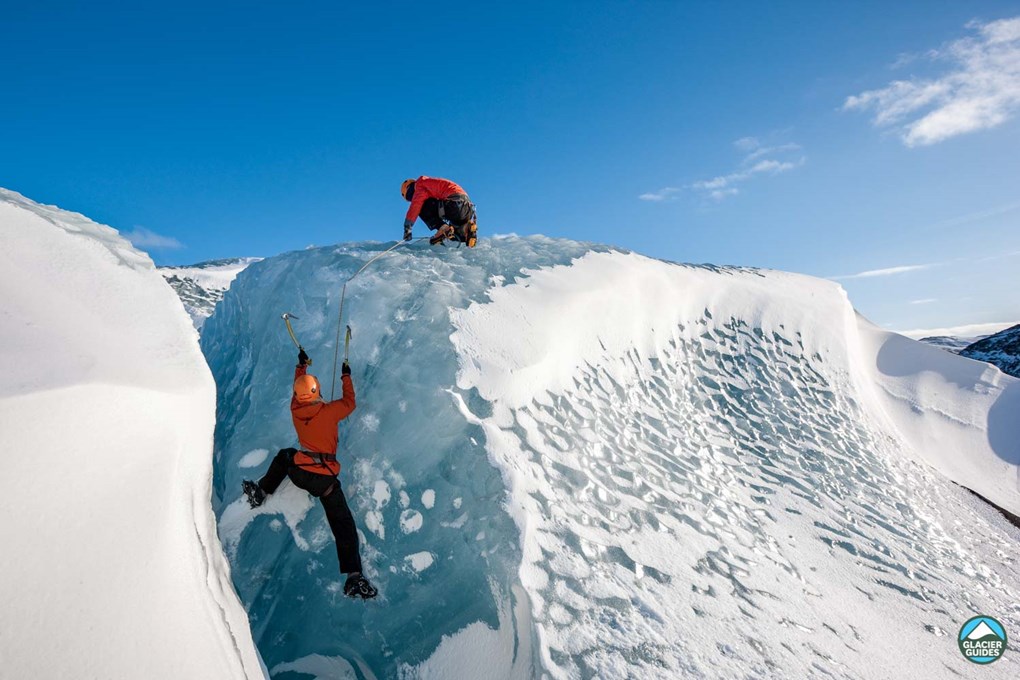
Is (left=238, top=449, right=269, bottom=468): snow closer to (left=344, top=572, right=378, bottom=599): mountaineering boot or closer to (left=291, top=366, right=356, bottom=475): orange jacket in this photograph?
(left=291, top=366, right=356, bottom=475): orange jacket

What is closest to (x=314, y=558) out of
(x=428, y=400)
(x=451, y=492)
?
(x=451, y=492)

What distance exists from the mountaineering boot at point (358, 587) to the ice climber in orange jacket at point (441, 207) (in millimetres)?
4518

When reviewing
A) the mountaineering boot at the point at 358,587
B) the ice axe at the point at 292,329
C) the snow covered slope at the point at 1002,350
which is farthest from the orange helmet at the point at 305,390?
the snow covered slope at the point at 1002,350

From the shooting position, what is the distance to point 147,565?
2387 millimetres

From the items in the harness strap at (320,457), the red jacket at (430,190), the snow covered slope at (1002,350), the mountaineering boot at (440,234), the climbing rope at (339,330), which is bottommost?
the snow covered slope at (1002,350)

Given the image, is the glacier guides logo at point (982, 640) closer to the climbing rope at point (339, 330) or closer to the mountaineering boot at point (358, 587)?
the mountaineering boot at point (358, 587)

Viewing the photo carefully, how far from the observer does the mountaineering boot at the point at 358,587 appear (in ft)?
11.9

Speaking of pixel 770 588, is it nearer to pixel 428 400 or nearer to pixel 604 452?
pixel 604 452

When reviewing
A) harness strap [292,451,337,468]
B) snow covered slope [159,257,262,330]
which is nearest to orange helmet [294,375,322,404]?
harness strap [292,451,337,468]

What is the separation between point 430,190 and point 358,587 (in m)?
5.11

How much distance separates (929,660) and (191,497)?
6.12 metres

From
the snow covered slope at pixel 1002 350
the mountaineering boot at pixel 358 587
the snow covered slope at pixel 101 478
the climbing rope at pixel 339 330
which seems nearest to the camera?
the snow covered slope at pixel 101 478

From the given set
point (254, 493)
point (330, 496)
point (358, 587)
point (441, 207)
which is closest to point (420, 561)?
point (358, 587)

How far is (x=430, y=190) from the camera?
697 centimetres
